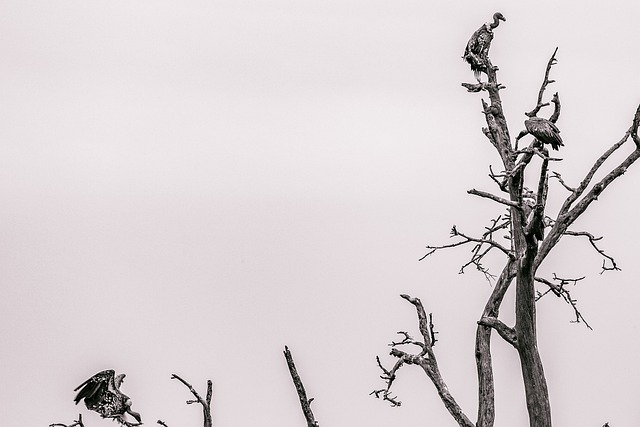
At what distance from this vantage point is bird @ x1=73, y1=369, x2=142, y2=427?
1296cm

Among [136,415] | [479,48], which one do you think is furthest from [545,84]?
[136,415]

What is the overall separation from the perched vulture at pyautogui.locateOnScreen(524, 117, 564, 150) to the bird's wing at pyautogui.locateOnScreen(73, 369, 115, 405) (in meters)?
5.25

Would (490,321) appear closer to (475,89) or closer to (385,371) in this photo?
(385,371)

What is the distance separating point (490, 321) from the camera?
12852 mm

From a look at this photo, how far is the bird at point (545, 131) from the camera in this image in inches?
454

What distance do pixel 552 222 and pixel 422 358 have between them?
2.01 m

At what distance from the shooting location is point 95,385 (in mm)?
13328

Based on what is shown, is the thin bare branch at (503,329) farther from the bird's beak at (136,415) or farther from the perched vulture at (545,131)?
the bird's beak at (136,415)

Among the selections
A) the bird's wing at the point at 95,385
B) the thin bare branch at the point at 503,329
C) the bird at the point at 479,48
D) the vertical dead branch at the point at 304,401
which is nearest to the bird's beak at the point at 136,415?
the bird's wing at the point at 95,385

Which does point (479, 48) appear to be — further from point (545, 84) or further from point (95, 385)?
point (95, 385)

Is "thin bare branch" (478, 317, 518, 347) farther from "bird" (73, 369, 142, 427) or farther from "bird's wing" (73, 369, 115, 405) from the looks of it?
"bird's wing" (73, 369, 115, 405)

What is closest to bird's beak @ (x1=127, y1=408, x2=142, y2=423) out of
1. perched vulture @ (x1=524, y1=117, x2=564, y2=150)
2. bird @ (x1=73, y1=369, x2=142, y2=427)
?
bird @ (x1=73, y1=369, x2=142, y2=427)

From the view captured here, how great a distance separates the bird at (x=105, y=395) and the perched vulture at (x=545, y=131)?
4977 mm

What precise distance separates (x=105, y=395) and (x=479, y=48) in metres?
5.61
